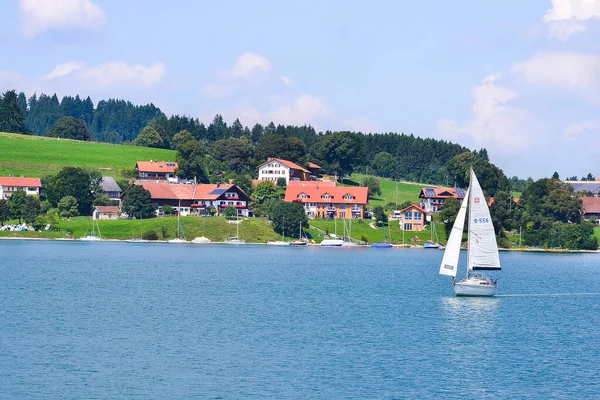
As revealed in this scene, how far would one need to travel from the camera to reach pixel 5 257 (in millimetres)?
108375

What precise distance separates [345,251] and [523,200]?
53.0 metres

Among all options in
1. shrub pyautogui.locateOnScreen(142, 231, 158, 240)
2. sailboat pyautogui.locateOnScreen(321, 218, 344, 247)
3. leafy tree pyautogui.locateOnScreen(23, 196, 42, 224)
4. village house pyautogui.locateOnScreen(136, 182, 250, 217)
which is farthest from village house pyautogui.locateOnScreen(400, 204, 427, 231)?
leafy tree pyautogui.locateOnScreen(23, 196, 42, 224)

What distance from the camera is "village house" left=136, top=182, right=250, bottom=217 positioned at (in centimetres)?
16700

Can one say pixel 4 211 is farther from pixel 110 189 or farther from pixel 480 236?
pixel 480 236

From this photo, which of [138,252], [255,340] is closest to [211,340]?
[255,340]

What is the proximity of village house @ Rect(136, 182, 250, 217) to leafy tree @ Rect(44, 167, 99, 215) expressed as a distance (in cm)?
1197

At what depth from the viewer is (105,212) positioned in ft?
520

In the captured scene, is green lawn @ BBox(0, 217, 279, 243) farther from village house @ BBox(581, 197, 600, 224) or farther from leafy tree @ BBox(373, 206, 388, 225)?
village house @ BBox(581, 197, 600, 224)

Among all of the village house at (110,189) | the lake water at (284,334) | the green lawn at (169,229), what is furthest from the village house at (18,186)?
the lake water at (284,334)

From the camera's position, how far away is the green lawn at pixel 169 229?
484ft

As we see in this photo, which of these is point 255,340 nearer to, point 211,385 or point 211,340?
point 211,340

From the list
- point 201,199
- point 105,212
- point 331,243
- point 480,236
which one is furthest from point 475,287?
point 201,199

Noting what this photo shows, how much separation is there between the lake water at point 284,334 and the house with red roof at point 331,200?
7010cm

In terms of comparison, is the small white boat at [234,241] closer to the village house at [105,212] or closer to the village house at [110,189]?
the village house at [105,212]
